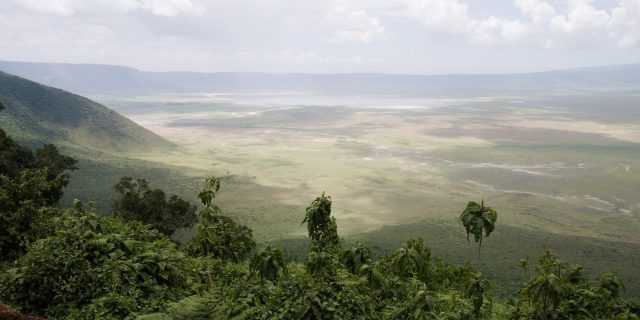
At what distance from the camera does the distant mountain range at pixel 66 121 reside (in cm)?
13075

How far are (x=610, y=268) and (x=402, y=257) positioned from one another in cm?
4784

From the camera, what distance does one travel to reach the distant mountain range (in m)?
131

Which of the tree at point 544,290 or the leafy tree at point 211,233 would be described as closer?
the tree at point 544,290

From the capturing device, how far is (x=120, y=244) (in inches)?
787

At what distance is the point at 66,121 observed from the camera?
14562cm

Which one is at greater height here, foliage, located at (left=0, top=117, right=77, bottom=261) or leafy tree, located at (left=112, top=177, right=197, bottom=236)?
foliage, located at (left=0, top=117, right=77, bottom=261)

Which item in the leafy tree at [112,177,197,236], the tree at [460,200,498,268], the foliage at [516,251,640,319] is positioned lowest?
the leafy tree at [112,177,197,236]

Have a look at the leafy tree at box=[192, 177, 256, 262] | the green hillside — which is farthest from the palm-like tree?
the green hillside

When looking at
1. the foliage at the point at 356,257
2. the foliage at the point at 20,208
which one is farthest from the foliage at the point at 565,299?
the foliage at the point at 20,208

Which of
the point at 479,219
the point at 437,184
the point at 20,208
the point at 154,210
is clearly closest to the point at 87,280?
the point at 20,208

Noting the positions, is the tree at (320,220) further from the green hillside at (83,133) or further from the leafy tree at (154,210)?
the green hillside at (83,133)

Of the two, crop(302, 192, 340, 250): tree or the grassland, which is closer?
crop(302, 192, 340, 250): tree

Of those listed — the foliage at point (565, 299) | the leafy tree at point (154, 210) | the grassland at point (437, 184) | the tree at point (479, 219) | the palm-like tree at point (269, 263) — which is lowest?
the grassland at point (437, 184)

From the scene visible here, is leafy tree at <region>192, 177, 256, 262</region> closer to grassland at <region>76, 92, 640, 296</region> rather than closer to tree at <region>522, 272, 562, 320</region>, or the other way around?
tree at <region>522, 272, 562, 320</region>
